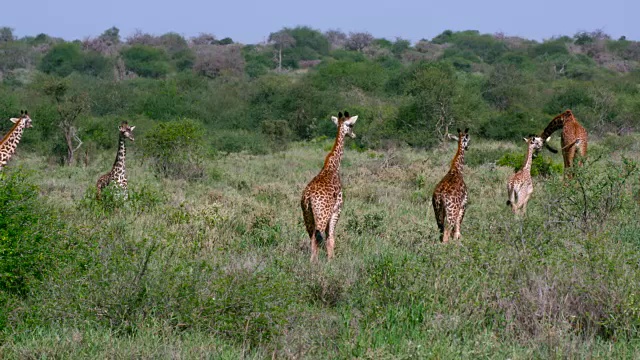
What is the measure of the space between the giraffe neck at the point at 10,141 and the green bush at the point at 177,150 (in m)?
3.27

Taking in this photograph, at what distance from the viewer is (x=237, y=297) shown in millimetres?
5547

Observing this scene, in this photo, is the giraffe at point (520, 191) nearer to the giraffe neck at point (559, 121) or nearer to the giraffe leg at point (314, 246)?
the giraffe neck at point (559, 121)

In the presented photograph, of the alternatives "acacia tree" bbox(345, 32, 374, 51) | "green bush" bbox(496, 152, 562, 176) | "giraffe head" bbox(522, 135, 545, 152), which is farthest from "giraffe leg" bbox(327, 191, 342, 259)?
"acacia tree" bbox(345, 32, 374, 51)

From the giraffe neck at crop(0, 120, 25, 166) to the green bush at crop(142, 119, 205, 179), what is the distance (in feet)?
10.7

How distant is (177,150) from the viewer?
50.0ft

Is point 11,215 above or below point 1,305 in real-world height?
above

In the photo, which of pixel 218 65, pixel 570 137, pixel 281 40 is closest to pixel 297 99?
pixel 570 137

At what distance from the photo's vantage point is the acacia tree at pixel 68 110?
18.6m

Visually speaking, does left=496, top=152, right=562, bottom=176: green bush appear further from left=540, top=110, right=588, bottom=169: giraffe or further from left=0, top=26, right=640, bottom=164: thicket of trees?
left=0, top=26, right=640, bottom=164: thicket of trees

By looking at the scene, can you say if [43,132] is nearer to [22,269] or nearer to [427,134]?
[427,134]

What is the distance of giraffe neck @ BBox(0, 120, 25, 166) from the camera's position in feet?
38.4

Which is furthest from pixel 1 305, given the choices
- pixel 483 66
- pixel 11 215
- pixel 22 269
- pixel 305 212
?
pixel 483 66

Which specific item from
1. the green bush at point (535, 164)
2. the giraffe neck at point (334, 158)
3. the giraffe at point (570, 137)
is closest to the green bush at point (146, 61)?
the green bush at point (535, 164)

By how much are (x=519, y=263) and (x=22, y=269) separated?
3683 millimetres
